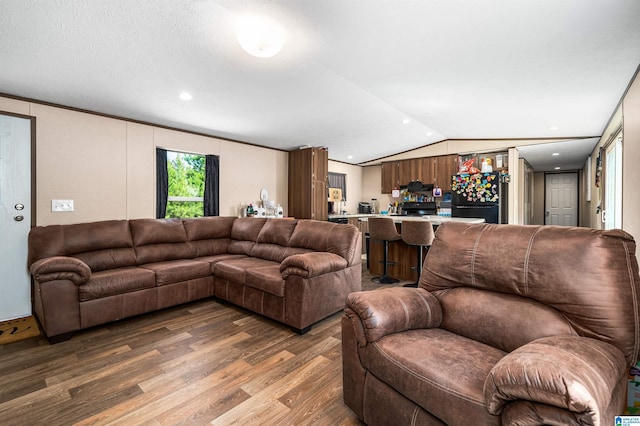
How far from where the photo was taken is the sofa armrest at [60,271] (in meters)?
2.44

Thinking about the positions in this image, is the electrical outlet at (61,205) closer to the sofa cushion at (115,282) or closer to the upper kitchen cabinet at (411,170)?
the sofa cushion at (115,282)

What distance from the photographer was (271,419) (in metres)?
1.60

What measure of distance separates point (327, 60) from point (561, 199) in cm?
953

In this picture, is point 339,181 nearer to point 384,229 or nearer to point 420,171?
point 420,171

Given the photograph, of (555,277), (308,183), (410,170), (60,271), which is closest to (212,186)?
(308,183)

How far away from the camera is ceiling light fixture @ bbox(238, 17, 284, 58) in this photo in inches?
82.0

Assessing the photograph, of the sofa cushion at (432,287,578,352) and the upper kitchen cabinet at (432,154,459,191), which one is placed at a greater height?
the upper kitchen cabinet at (432,154,459,191)

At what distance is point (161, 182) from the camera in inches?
166

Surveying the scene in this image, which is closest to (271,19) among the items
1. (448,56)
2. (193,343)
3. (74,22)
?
(74,22)

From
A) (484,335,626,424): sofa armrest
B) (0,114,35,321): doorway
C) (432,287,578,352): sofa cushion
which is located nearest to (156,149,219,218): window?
(0,114,35,321): doorway

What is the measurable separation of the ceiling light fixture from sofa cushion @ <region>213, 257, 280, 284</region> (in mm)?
2150

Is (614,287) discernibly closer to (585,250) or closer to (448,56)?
(585,250)

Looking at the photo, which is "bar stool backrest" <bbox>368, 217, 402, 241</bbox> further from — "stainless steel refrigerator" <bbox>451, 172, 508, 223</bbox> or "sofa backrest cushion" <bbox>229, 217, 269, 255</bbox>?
"stainless steel refrigerator" <bbox>451, 172, 508, 223</bbox>

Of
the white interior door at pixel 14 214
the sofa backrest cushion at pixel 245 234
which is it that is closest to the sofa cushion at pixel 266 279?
the sofa backrest cushion at pixel 245 234
